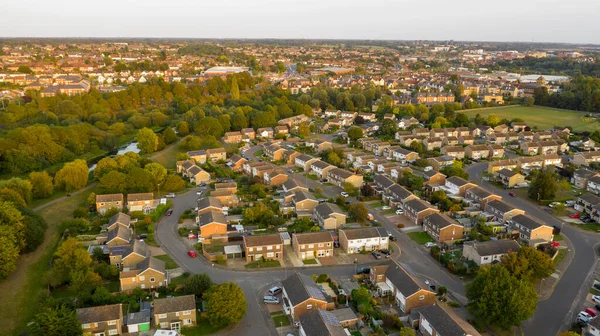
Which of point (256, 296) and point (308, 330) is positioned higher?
point (308, 330)

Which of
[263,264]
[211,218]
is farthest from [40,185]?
[263,264]

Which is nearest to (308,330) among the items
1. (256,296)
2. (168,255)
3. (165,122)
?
(256,296)

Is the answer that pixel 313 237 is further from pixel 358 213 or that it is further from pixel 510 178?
pixel 510 178

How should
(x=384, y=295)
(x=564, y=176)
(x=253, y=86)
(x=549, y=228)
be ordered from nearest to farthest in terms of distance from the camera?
(x=384, y=295) < (x=549, y=228) < (x=564, y=176) < (x=253, y=86)

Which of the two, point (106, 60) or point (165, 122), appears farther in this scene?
point (106, 60)

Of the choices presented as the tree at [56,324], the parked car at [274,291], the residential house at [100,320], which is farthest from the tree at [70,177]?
the parked car at [274,291]

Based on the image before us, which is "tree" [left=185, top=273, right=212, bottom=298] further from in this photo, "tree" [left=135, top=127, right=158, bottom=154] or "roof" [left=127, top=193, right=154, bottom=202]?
"tree" [left=135, top=127, right=158, bottom=154]

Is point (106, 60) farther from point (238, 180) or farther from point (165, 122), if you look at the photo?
point (238, 180)
